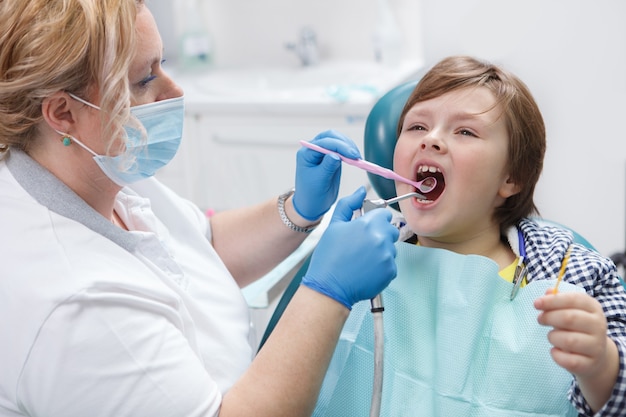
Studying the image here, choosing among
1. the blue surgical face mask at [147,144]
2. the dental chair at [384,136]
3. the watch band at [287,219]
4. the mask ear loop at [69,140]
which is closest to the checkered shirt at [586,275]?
the dental chair at [384,136]

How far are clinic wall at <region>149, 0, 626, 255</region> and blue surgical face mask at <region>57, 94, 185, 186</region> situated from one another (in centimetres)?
165

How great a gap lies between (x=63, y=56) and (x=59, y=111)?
0.11 meters

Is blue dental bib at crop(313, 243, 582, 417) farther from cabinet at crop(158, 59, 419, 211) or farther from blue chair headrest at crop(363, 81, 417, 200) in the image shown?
cabinet at crop(158, 59, 419, 211)

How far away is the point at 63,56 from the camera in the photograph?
1.02m

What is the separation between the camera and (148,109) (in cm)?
119

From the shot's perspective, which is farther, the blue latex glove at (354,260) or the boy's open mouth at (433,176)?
the boy's open mouth at (433,176)

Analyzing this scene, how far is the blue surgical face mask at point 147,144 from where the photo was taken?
1131mm

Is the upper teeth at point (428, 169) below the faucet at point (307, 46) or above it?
above

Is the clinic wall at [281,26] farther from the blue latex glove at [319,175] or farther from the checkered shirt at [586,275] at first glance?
the checkered shirt at [586,275]

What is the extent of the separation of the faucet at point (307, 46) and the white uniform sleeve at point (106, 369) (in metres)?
2.06

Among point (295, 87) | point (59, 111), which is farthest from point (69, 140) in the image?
→ point (295, 87)

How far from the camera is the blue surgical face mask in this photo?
1131mm

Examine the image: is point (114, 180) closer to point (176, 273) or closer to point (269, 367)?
point (176, 273)

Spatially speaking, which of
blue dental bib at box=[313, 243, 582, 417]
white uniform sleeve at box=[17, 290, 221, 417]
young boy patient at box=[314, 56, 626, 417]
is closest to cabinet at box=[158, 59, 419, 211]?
young boy patient at box=[314, 56, 626, 417]
